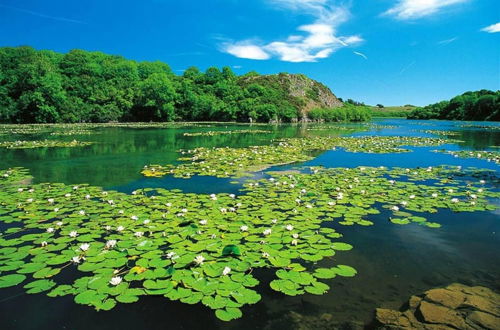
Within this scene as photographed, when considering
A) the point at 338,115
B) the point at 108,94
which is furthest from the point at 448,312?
the point at 338,115

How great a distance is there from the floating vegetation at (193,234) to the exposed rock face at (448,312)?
743mm

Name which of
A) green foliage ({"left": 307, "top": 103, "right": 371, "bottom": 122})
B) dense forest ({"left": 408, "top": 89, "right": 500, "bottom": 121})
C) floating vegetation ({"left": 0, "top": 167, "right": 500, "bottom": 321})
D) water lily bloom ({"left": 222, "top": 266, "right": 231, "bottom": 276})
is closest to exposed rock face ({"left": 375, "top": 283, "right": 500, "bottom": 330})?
floating vegetation ({"left": 0, "top": 167, "right": 500, "bottom": 321})

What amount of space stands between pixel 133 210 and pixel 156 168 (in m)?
5.10

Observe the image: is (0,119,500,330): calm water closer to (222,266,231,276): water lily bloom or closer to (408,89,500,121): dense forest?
(222,266,231,276): water lily bloom

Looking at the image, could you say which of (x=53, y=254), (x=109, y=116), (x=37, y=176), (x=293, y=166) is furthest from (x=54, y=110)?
(x=53, y=254)

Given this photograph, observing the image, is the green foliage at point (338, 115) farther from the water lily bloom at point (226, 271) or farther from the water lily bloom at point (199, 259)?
the water lily bloom at point (226, 271)

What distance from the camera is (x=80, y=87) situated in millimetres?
57219

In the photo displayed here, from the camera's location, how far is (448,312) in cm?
291

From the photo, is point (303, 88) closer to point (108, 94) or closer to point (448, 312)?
point (108, 94)

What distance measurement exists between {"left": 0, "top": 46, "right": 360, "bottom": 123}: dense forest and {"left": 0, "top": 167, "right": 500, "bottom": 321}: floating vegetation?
48.8m

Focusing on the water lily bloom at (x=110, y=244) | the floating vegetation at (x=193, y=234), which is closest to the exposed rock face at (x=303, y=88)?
the floating vegetation at (x=193, y=234)

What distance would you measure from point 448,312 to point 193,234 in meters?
3.43

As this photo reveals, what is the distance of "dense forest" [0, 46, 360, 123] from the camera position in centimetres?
4772

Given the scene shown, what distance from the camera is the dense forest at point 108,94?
157 ft
